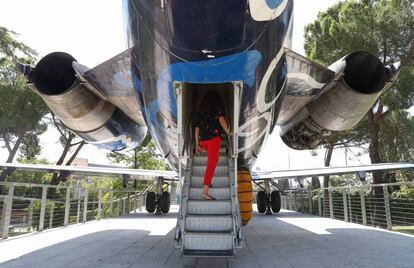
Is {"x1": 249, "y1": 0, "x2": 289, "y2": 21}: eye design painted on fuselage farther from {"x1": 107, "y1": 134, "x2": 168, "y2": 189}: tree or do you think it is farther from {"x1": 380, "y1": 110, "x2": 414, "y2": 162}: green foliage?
{"x1": 107, "y1": 134, "x2": 168, "y2": 189}: tree

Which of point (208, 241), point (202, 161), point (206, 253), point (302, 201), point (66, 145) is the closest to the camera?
point (206, 253)

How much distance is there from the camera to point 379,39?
69.5 feet

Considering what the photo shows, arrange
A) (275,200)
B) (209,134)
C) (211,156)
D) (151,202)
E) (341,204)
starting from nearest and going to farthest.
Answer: (211,156)
(209,134)
(275,200)
(151,202)
(341,204)

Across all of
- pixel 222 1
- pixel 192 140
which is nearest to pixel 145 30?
pixel 222 1

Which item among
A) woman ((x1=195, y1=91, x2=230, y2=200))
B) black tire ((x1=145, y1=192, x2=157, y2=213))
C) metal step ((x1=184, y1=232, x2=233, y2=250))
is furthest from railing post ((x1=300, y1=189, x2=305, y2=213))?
metal step ((x1=184, y1=232, x2=233, y2=250))

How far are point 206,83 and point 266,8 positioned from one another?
3.89 feet

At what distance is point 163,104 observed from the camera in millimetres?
5559

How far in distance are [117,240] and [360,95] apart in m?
5.84

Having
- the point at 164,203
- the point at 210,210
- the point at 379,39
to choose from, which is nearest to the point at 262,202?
the point at 164,203

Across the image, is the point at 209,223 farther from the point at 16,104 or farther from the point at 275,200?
the point at 16,104

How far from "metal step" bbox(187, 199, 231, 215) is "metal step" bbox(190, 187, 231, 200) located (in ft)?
0.85

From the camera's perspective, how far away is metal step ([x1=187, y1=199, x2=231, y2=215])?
5035 millimetres

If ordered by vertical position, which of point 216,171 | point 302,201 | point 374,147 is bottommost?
point 302,201

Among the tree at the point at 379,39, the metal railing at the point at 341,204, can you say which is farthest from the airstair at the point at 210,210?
the tree at the point at 379,39
